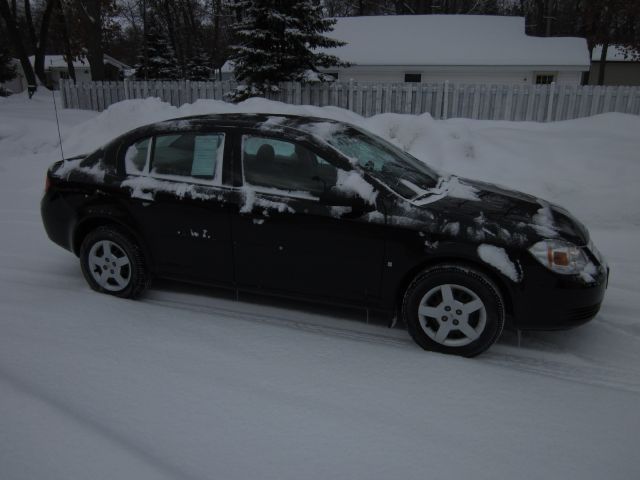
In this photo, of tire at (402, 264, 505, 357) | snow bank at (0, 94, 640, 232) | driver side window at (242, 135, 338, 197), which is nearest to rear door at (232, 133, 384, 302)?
driver side window at (242, 135, 338, 197)

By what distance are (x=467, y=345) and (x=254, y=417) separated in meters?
1.59

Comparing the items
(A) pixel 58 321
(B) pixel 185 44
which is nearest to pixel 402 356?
(A) pixel 58 321

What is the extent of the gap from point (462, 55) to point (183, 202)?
781 inches

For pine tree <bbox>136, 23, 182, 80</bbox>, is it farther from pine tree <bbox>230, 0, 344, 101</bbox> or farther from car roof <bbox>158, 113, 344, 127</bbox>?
car roof <bbox>158, 113, 344, 127</bbox>

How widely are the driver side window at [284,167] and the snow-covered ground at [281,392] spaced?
3.64ft

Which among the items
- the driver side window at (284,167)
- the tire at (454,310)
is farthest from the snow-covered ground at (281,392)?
the driver side window at (284,167)

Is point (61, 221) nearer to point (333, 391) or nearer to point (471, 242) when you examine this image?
point (333, 391)

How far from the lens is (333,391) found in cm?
316

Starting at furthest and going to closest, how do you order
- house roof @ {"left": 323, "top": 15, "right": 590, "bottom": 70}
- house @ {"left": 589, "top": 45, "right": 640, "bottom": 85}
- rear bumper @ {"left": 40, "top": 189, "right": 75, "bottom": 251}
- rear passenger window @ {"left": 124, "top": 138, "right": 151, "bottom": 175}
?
house @ {"left": 589, "top": 45, "right": 640, "bottom": 85} → house roof @ {"left": 323, "top": 15, "right": 590, "bottom": 70} → rear bumper @ {"left": 40, "top": 189, "right": 75, "bottom": 251} → rear passenger window @ {"left": 124, "top": 138, "right": 151, "bottom": 175}

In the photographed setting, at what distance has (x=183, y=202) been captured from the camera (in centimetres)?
417

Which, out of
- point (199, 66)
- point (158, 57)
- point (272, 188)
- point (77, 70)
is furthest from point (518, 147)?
point (77, 70)

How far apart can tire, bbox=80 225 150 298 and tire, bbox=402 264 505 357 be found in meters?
2.34

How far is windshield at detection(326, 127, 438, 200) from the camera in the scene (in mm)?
3887

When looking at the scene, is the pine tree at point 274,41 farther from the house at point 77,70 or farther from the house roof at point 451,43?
the house at point 77,70
